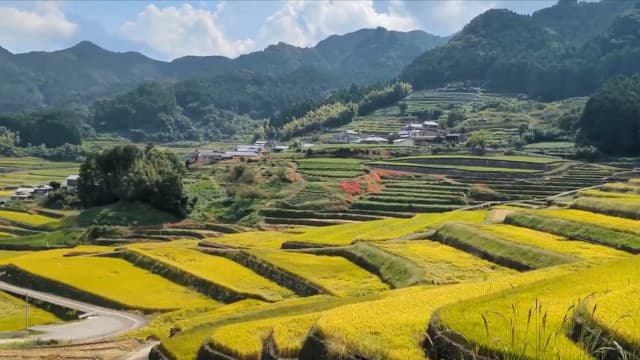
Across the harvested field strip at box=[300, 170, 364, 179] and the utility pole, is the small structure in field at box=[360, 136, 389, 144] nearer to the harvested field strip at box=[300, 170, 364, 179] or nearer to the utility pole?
the harvested field strip at box=[300, 170, 364, 179]

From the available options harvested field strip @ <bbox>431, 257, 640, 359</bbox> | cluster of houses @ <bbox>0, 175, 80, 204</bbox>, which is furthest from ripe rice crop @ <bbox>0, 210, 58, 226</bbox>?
harvested field strip @ <bbox>431, 257, 640, 359</bbox>

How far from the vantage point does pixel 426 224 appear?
48.5 m

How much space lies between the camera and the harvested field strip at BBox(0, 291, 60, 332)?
35.7 metres

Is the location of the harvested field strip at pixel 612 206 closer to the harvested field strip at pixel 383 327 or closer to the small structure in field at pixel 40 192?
the harvested field strip at pixel 383 327

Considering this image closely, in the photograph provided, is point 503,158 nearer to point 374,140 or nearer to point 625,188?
point 625,188

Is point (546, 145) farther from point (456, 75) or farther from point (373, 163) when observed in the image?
point (456, 75)

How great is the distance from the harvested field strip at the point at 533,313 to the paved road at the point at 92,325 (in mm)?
19037

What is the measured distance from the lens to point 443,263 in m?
33.6

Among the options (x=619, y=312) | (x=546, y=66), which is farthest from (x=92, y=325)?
(x=546, y=66)

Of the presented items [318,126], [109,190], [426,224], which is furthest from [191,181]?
[318,126]

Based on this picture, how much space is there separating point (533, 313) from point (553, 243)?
61.6 feet

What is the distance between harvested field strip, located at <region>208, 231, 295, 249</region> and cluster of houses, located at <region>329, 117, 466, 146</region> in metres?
58.7

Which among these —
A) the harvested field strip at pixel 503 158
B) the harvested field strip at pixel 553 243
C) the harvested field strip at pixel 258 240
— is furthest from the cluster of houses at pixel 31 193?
the harvested field strip at pixel 553 243

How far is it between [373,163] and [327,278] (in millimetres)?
52562
